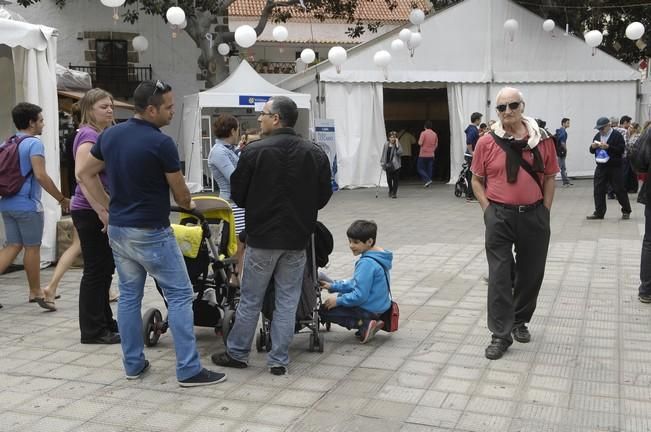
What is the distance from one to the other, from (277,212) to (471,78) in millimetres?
15362

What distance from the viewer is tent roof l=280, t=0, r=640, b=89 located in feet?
59.0

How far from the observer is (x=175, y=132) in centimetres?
2206

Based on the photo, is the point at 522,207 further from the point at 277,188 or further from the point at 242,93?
the point at 242,93

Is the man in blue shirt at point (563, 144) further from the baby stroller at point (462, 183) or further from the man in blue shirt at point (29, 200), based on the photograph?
the man in blue shirt at point (29, 200)

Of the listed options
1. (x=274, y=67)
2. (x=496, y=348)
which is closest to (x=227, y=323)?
(x=496, y=348)

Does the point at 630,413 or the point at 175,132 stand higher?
the point at 175,132

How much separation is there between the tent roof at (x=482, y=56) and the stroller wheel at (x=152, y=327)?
13466mm

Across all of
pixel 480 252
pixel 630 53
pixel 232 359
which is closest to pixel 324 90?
pixel 480 252

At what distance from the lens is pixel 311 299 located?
468 cm

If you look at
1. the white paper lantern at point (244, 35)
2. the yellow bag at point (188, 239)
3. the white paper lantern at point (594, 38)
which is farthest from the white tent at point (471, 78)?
the yellow bag at point (188, 239)

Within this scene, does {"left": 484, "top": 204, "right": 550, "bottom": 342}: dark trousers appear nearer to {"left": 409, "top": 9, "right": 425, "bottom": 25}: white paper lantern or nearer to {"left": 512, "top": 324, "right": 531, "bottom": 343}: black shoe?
{"left": 512, "top": 324, "right": 531, "bottom": 343}: black shoe

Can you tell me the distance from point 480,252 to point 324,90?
10.0 m

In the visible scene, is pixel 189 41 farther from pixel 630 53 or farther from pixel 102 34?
pixel 630 53

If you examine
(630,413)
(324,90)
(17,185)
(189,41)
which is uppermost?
(189,41)
